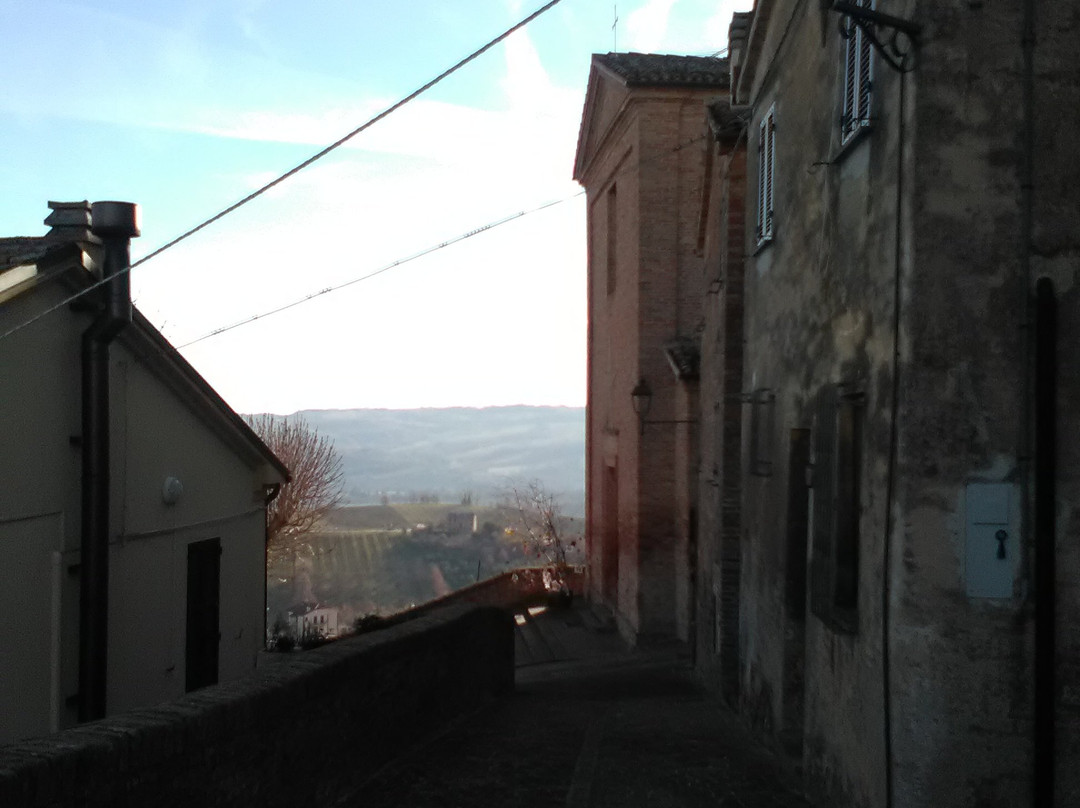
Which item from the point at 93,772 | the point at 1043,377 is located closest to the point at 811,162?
the point at 1043,377

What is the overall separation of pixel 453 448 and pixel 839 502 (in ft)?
491

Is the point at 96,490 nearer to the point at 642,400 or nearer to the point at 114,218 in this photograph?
the point at 114,218

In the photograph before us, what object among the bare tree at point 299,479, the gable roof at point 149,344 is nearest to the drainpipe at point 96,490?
the gable roof at point 149,344

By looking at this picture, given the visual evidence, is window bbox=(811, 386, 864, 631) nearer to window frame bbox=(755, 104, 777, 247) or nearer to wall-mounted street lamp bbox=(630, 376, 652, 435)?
window frame bbox=(755, 104, 777, 247)

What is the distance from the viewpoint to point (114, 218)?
32.4ft

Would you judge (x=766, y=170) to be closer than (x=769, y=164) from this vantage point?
No

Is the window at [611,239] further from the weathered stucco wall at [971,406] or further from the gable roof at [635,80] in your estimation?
the weathered stucco wall at [971,406]

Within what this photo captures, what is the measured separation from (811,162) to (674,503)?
10333mm

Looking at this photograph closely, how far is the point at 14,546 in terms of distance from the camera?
8680 millimetres

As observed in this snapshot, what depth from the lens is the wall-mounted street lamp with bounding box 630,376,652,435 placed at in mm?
17500

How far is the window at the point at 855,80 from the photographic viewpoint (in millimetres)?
6286

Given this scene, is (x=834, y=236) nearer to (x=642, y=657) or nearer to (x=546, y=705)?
(x=546, y=705)

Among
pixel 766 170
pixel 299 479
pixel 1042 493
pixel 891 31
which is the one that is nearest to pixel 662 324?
pixel 766 170

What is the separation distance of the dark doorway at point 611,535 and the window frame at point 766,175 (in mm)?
10623
